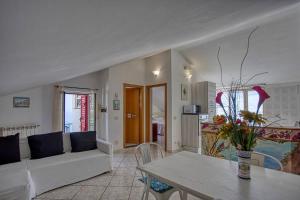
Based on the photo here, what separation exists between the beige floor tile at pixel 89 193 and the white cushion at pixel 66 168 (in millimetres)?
308

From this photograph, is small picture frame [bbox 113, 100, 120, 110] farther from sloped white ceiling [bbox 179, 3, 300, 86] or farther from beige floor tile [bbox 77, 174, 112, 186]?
sloped white ceiling [bbox 179, 3, 300, 86]

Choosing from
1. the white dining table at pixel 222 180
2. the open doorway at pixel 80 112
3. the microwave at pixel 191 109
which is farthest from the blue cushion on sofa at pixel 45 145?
the microwave at pixel 191 109

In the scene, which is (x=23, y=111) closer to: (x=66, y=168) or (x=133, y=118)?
(x=66, y=168)

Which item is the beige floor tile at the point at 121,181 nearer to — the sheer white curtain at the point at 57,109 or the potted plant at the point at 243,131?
the potted plant at the point at 243,131

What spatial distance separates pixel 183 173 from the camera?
1.59 metres

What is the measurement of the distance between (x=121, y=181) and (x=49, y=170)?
1.17 m

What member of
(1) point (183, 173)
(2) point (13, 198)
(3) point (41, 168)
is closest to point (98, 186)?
(3) point (41, 168)

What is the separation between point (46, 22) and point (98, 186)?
2738 millimetres

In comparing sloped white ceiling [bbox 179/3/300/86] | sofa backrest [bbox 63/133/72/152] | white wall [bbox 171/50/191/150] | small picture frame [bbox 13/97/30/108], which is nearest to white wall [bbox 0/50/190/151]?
white wall [bbox 171/50/191/150]

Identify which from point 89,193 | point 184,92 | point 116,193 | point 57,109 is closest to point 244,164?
point 116,193

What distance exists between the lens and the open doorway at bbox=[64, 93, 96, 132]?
18.3ft

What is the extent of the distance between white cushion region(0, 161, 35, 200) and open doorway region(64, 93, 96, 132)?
3167 millimetres

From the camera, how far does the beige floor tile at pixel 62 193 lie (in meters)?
2.45

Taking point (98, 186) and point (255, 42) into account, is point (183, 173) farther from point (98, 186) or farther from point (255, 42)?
point (255, 42)
